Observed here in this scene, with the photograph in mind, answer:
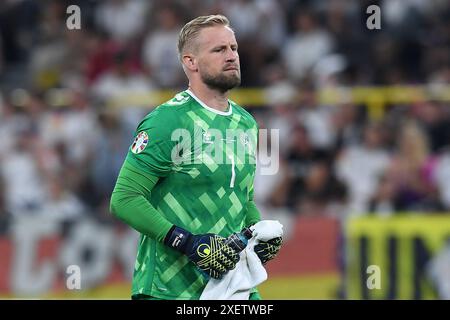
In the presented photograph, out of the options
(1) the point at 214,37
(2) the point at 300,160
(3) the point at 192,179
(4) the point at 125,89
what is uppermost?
(1) the point at 214,37

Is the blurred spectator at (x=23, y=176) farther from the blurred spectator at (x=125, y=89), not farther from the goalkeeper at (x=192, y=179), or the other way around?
the goalkeeper at (x=192, y=179)

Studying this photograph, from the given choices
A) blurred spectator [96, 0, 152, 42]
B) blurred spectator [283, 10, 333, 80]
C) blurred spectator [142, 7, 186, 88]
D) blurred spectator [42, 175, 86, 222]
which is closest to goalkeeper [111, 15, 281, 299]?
blurred spectator [42, 175, 86, 222]

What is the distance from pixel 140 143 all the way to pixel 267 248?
0.93 meters

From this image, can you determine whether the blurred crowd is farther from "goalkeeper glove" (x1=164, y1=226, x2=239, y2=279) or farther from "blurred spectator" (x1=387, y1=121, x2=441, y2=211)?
"goalkeeper glove" (x1=164, y1=226, x2=239, y2=279)

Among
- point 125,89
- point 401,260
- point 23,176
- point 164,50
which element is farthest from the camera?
point 164,50

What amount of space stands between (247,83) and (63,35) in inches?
109

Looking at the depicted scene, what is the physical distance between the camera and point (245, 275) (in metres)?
6.26

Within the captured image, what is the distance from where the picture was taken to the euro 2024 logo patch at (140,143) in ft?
20.1

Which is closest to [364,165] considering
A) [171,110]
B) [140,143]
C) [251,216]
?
[251,216]

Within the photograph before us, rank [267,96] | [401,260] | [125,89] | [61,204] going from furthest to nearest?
[125,89], [267,96], [61,204], [401,260]

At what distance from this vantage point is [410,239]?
11.7 meters

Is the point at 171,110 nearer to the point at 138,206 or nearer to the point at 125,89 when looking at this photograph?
the point at 138,206

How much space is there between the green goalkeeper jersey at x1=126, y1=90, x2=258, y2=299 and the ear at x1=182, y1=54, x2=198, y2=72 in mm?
211
